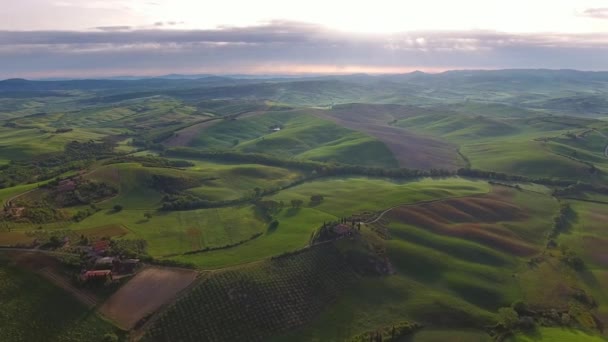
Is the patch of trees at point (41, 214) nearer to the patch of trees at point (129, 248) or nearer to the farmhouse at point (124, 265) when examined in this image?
the patch of trees at point (129, 248)

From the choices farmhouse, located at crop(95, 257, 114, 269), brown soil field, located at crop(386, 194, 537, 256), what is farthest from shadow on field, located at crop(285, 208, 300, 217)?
farmhouse, located at crop(95, 257, 114, 269)

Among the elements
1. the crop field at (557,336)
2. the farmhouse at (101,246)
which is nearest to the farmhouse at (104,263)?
the farmhouse at (101,246)

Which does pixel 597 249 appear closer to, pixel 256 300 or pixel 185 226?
pixel 256 300

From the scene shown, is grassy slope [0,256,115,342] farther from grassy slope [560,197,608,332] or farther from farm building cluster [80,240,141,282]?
grassy slope [560,197,608,332]

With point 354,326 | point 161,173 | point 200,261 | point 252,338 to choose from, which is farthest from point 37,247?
point 161,173

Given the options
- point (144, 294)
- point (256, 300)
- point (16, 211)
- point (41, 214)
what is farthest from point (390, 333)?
point (16, 211)
